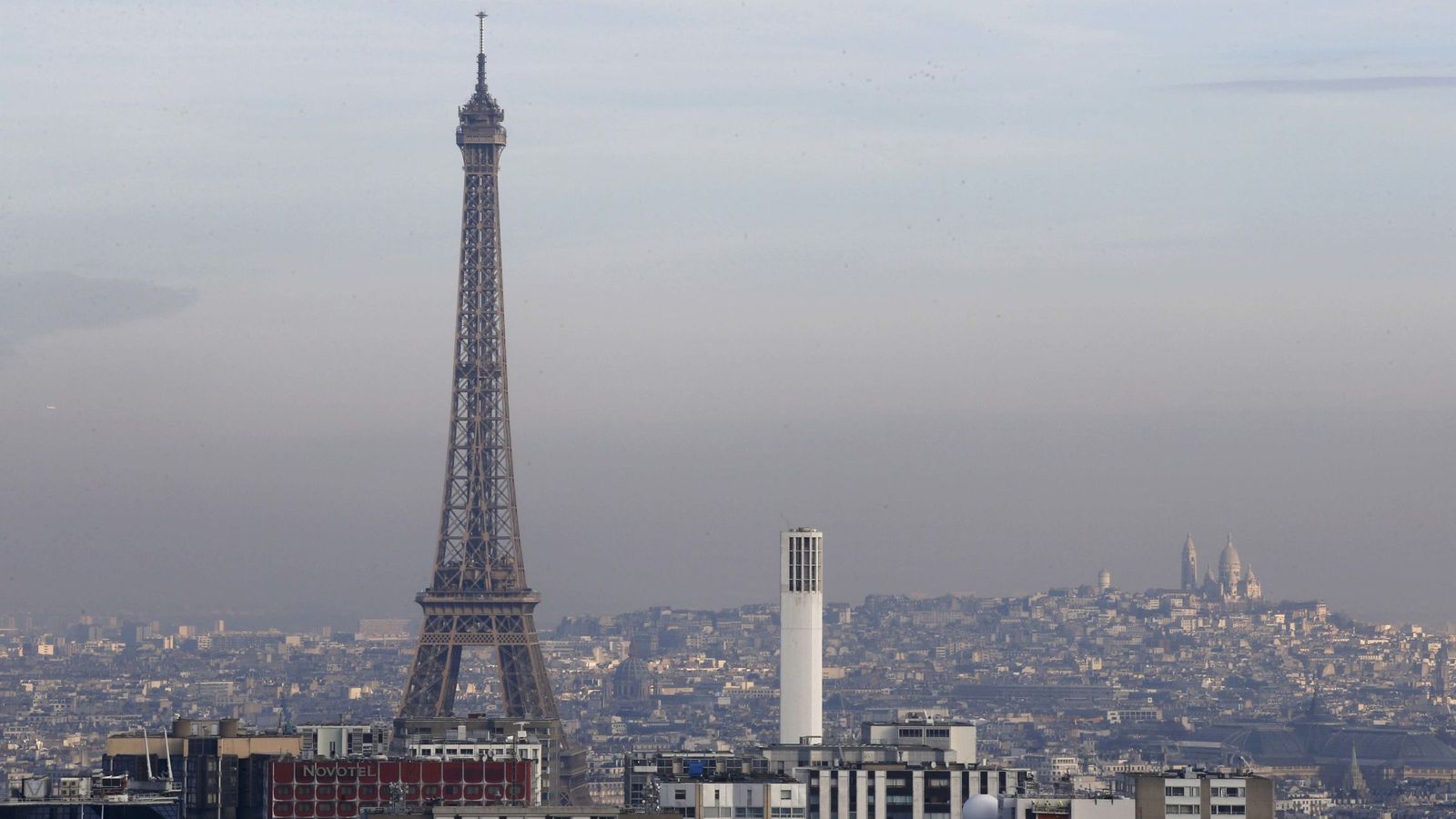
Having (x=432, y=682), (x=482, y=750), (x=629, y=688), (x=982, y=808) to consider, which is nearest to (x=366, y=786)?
(x=982, y=808)

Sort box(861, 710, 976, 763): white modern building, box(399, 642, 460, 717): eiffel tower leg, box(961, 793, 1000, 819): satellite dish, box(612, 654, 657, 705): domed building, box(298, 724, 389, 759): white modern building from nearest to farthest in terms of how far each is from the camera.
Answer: box(961, 793, 1000, 819): satellite dish → box(298, 724, 389, 759): white modern building → box(861, 710, 976, 763): white modern building → box(399, 642, 460, 717): eiffel tower leg → box(612, 654, 657, 705): domed building

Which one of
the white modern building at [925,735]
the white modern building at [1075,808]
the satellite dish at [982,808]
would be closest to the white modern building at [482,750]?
the white modern building at [925,735]

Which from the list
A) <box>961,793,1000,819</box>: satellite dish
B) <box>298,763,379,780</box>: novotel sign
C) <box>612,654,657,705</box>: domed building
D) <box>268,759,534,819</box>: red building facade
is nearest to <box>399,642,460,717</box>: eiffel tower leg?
<box>268,759,534,819</box>: red building facade

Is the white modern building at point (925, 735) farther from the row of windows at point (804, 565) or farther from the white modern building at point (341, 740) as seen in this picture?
the white modern building at point (341, 740)

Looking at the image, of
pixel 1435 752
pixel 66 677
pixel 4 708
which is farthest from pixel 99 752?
pixel 1435 752

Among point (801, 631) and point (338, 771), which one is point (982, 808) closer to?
point (338, 771)

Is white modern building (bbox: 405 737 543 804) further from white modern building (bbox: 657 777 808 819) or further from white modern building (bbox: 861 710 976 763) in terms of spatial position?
white modern building (bbox: 861 710 976 763)

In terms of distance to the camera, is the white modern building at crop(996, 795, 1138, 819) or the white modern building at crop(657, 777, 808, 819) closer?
the white modern building at crop(996, 795, 1138, 819)
